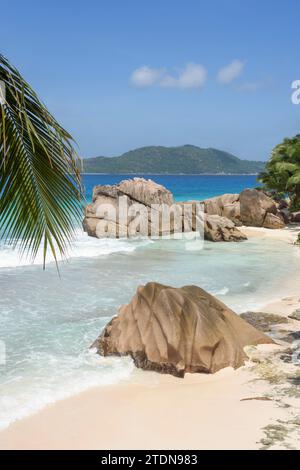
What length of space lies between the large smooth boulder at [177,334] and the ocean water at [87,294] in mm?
359

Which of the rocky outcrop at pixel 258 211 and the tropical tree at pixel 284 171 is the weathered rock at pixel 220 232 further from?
the rocky outcrop at pixel 258 211

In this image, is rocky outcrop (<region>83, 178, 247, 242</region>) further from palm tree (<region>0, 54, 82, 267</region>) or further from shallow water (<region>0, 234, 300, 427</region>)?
palm tree (<region>0, 54, 82, 267</region>)

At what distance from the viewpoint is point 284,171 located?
36.2 meters

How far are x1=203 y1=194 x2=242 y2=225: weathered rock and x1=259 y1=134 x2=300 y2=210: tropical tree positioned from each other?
3236mm

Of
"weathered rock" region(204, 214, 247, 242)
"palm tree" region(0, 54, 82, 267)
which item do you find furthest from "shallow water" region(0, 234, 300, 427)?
"palm tree" region(0, 54, 82, 267)

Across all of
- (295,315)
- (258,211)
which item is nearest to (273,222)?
(258,211)

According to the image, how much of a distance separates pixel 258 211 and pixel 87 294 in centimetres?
2241

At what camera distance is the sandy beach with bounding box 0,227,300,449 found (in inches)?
267

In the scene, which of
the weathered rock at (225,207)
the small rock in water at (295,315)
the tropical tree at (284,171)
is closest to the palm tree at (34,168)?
the small rock in water at (295,315)

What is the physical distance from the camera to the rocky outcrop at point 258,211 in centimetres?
3631
